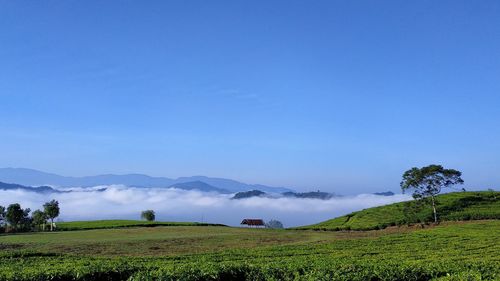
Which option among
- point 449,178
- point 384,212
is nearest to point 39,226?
point 384,212

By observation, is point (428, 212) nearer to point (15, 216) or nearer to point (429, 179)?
point (429, 179)

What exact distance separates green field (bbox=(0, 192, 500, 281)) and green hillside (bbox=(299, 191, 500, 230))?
0.23 metres

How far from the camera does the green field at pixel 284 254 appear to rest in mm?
20828

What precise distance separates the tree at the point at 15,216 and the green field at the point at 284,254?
11.6 metres

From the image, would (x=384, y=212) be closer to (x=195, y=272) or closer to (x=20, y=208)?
(x=20, y=208)

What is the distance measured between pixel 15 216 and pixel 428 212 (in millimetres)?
94626

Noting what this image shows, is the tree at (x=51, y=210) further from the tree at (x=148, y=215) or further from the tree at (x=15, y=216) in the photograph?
the tree at (x=148, y=215)

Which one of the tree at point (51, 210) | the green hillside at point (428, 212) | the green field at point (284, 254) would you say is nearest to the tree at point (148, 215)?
the tree at point (51, 210)

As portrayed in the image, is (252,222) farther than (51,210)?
Yes

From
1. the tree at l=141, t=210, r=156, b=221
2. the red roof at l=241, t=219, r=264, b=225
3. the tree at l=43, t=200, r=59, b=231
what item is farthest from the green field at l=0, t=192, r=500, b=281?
the tree at l=141, t=210, r=156, b=221

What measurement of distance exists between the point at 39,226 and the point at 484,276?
110 metres

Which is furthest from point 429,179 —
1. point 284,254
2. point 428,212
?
point 284,254

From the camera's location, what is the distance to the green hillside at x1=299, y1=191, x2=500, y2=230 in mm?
98250

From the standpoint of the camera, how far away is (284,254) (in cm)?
4597
